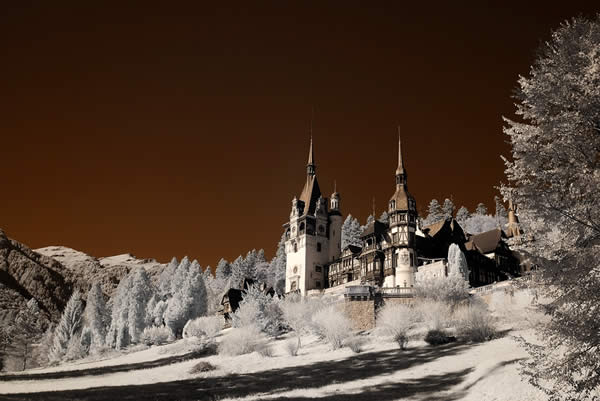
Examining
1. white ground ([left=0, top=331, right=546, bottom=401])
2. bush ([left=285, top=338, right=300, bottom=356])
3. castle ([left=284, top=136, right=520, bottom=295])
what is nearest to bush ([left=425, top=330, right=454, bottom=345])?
white ground ([left=0, top=331, right=546, bottom=401])

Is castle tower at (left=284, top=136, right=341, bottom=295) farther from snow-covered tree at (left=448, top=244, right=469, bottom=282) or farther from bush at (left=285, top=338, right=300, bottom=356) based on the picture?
bush at (left=285, top=338, right=300, bottom=356)

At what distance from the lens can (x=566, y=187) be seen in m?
15.0

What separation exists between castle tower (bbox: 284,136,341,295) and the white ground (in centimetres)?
2881

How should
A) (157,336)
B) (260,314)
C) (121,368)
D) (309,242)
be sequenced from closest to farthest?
1. (121,368)
2. (260,314)
3. (157,336)
4. (309,242)

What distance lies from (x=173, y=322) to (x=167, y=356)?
72.0 feet

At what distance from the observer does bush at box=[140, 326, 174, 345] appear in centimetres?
7856

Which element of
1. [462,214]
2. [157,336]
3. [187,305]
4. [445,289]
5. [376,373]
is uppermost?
[462,214]

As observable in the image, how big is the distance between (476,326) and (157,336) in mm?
51967

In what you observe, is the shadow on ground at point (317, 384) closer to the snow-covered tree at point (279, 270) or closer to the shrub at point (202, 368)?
the shrub at point (202, 368)

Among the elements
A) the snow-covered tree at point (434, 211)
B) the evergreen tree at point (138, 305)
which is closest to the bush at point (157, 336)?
the evergreen tree at point (138, 305)

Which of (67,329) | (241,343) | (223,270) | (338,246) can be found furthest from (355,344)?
(223,270)

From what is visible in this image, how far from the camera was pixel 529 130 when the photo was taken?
15.8 metres

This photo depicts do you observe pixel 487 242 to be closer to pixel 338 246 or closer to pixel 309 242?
pixel 338 246

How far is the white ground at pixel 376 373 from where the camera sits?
28.7 metres
